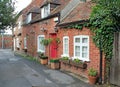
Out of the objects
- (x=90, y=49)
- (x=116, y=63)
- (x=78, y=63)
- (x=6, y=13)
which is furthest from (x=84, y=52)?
(x=6, y=13)

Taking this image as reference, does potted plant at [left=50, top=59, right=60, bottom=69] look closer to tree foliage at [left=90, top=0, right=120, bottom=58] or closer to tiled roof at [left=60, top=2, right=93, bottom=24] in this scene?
tiled roof at [left=60, top=2, right=93, bottom=24]

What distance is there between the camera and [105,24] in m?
9.49

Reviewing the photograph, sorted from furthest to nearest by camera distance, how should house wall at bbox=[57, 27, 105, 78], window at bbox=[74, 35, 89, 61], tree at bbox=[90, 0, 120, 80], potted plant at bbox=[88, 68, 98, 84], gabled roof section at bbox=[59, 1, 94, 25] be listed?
gabled roof section at bbox=[59, 1, 94, 25], window at bbox=[74, 35, 89, 61], house wall at bbox=[57, 27, 105, 78], potted plant at bbox=[88, 68, 98, 84], tree at bbox=[90, 0, 120, 80]

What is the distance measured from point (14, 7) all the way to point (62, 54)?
23.9 feet

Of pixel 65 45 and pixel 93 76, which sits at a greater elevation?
pixel 65 45

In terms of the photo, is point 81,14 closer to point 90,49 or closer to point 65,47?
point 65,47

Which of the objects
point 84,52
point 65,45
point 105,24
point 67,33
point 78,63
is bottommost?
point 78,63

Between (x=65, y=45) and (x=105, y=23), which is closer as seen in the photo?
(x=105, y=23)

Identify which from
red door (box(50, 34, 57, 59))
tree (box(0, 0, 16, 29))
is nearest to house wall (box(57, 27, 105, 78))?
red door (box(50, 34, 57, 59))

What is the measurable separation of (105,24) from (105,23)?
0.05 meters

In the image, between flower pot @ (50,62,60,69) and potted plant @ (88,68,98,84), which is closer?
potted plant @ (88,68,98,84)

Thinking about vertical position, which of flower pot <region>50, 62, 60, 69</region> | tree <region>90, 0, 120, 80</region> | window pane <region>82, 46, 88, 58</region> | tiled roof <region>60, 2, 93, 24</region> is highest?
tiled roof <region>60, 2, 93, 24</region>

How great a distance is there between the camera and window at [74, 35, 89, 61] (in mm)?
11664

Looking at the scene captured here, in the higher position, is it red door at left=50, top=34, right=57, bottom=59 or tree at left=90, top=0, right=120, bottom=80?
tree at left=90, top=0, right=120, bottom=80
